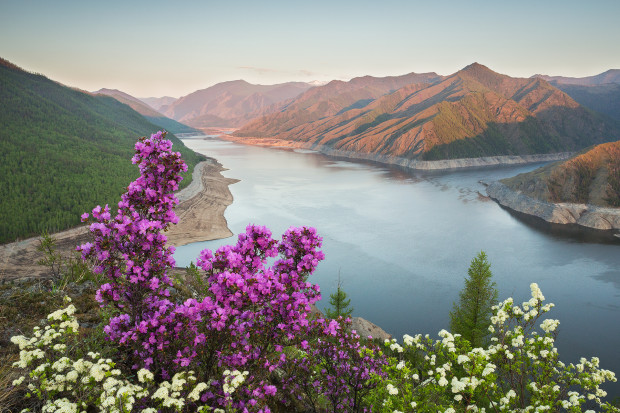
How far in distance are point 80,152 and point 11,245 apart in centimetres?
5623

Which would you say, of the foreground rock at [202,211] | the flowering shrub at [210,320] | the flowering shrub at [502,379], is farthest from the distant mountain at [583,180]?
the flowering shrub at [210,320]

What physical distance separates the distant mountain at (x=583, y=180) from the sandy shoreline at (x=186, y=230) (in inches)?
3117

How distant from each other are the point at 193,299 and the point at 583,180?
338ft

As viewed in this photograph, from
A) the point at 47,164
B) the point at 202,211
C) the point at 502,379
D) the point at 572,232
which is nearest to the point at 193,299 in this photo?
the point at 502,379

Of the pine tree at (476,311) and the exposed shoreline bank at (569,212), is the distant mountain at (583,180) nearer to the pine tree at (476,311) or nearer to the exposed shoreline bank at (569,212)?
the exposed shoreline bank at (569,212)

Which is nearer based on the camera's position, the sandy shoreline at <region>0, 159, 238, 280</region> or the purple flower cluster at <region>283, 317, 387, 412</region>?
the purple flower cluster at <region>283, 317, 387, 412</region>

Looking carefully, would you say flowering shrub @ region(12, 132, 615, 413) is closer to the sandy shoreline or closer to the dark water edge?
the sandy shoreline

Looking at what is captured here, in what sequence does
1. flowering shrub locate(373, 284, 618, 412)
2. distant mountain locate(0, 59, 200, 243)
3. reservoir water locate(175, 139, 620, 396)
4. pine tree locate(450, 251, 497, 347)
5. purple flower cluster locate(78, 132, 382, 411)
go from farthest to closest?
1. distant mountain locate(0, 59, 200, 243)
2. reservoir water locate(175, 139, 620, 396)
3. pine tree locate(450, 251, 497, 347)
4. purple flower cluster locate(78, 132, 382, 411)
5. flowering shrub locate(373, 284, 618, 412)

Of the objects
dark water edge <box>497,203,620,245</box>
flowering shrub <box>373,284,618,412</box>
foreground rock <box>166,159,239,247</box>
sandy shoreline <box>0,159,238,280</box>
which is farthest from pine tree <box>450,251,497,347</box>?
dark water edge <box>497,203,620,245</box>

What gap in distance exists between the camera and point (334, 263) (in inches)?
2005

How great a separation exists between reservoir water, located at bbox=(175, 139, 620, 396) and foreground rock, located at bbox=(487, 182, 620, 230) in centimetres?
525

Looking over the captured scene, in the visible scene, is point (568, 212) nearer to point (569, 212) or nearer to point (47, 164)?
point (569, 212)

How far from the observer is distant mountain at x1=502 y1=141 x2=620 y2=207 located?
75.7 meters

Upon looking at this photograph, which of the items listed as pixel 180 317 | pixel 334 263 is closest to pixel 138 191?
pixel 180 317
